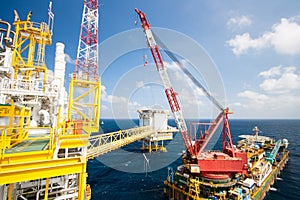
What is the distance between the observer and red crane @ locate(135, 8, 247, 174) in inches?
821

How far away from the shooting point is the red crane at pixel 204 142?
20844mm

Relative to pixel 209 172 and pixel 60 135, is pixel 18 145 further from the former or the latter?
pixel 209 172

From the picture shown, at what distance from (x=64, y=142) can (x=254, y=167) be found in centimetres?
2984

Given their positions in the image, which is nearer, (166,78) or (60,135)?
(60,135)

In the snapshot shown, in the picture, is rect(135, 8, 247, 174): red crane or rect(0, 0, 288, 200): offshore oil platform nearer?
rect(0, 0, 288, 200): offshore oil platform

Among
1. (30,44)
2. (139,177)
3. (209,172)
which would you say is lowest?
(139,177)

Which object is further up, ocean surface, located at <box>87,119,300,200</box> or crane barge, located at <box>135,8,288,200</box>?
crane barge, located at <box>135,8,288,200</box>

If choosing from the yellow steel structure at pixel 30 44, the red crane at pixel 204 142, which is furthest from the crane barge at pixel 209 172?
the yellow steel structure at pixel 30 44

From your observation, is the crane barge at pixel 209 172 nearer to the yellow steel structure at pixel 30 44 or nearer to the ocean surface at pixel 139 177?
the ocean surface at pixel 139 177

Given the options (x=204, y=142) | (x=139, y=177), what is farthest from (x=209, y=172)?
(x=139, y=177)

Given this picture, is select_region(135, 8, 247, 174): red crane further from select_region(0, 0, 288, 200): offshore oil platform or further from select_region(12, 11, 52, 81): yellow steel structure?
select_region(12, 11, 52, 81): yellow steel structure

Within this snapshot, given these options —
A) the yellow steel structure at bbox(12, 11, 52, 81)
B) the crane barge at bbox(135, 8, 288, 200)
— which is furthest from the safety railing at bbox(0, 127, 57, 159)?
the crane barge at bbox(135, 8, 288, 200)

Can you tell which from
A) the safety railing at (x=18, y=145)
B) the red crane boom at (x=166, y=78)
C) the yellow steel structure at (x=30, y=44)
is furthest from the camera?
the red crane boom at (x=166, y=78)

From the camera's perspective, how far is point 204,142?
23.6 m
